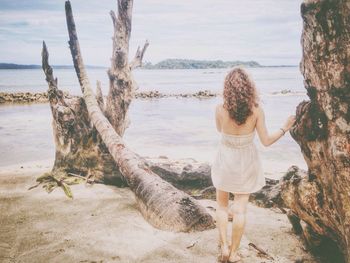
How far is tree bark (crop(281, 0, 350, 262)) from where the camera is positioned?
278 cm

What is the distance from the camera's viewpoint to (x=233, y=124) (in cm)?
381

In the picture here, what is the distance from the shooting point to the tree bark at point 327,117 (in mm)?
2783

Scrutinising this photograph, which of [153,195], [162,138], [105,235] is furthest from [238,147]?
[162,138]

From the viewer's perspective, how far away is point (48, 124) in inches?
653

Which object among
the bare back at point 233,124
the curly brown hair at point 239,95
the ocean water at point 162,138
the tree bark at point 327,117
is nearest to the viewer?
the tree bark at point 327,117

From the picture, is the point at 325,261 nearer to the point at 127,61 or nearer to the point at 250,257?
the point at 250,257

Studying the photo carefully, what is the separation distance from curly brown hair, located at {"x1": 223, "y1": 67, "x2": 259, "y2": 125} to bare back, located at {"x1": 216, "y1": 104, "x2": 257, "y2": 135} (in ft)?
0.18

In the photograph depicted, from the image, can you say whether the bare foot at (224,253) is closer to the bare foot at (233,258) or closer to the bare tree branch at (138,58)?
the bare foot at (233,258)

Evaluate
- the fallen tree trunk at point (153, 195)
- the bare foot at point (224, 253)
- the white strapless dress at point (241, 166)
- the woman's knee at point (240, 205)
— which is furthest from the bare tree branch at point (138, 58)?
the bare foot at point (224, 253)

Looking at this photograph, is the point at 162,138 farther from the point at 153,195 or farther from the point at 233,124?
the point at 233,124

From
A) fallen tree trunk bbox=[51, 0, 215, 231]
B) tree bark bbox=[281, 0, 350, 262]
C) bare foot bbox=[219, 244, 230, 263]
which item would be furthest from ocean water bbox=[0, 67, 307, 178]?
bare foot bbox=[219, 244, 230, 263]

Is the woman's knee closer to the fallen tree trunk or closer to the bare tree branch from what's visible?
the fallen tree trunk

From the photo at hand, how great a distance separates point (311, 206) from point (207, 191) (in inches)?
118

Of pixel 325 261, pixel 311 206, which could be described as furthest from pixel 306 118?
pixel 325 261
